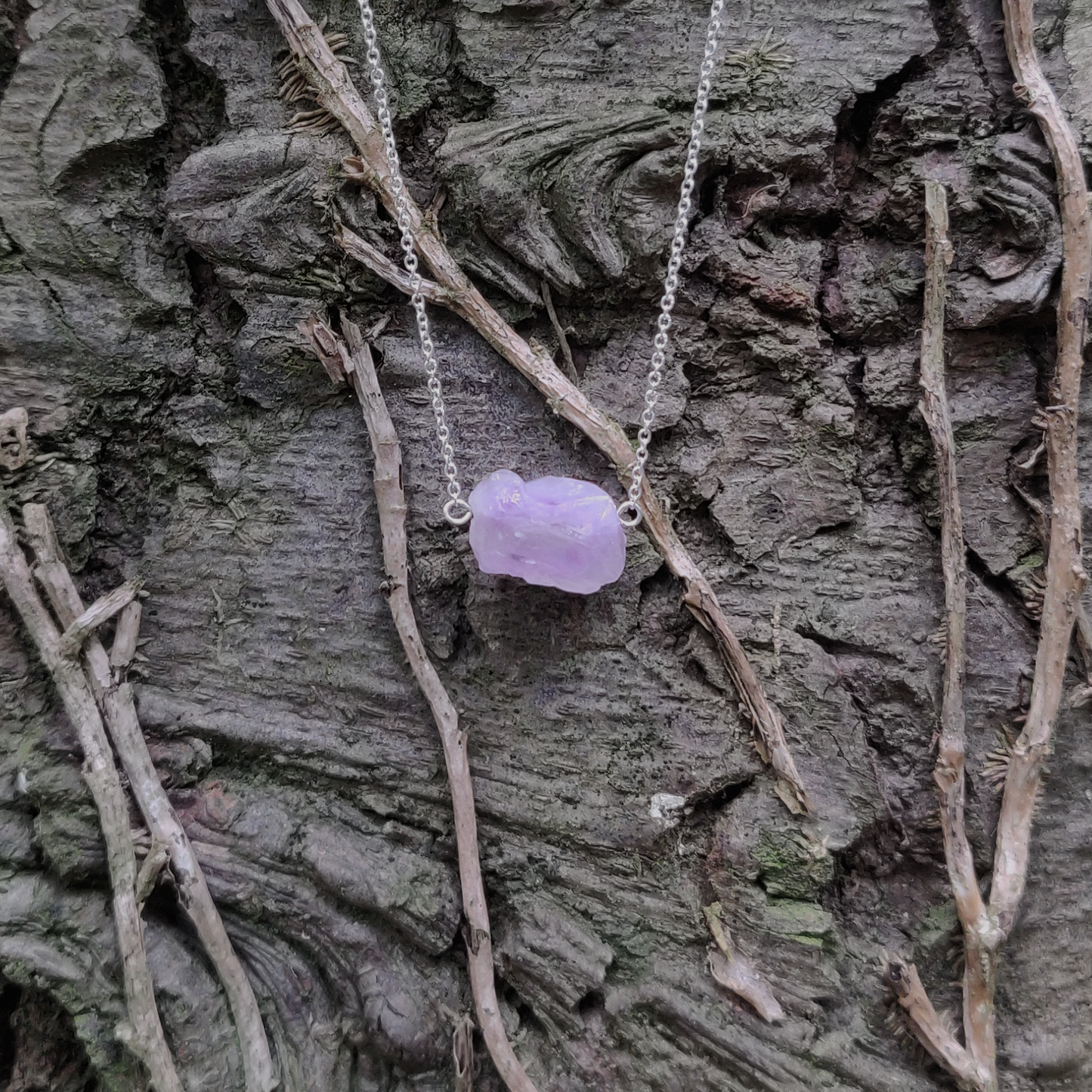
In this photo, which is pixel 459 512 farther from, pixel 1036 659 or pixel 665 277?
pixel 1036 659

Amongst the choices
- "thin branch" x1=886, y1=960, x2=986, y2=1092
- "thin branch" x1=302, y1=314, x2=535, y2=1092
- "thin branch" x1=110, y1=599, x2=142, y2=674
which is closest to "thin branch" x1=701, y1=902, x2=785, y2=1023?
"thin branch" x1=886, y1=960, x2=986, y2=1092

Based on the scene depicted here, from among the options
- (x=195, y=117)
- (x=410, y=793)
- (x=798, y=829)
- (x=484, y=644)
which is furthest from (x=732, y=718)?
(x=195, y=117)

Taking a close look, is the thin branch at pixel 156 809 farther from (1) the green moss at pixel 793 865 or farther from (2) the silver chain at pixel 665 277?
(1) the green moss at pixel 793 865

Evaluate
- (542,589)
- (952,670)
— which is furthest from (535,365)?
(952,670)

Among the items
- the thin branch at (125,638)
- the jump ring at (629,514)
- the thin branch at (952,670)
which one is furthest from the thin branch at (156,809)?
the thin branch at (952,670)

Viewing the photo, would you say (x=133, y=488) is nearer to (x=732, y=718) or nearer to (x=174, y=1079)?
(x=174, y=1079)
